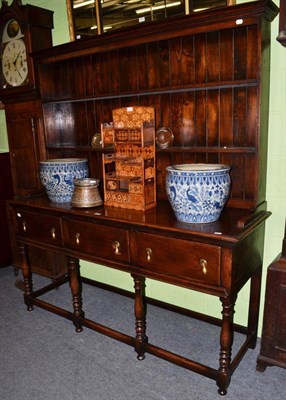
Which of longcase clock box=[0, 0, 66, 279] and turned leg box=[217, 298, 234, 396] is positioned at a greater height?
longcase clock box=[0, 0, 66, 279]

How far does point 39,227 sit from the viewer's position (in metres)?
2.53

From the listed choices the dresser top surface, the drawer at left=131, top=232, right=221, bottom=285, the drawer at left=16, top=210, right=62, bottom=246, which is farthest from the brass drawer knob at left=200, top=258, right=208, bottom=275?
the drawer at left=16, top=210, right=62, bottom=246

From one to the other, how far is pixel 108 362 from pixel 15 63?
241 centimetres

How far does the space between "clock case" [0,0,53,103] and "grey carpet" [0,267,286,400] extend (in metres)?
1.81

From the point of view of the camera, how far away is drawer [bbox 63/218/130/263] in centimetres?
208

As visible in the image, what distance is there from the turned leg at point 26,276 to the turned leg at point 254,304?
1658 millimetres

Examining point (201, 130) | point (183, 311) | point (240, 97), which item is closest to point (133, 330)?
point (183, 311)

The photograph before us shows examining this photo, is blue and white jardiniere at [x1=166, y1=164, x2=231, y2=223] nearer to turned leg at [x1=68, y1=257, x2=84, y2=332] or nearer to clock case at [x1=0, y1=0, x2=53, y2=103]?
turned leg at [x1=68, y1=257, x2=84, y2=332]

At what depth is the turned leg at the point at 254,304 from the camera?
2.20 meters

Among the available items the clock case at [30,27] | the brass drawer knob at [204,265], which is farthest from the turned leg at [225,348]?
the clock case at [30,27]

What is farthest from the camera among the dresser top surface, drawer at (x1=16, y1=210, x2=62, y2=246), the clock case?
the clock case

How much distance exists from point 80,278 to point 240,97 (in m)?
2.13

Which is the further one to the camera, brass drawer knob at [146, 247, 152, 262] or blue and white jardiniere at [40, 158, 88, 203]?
blue and white jardiniere at [40, 158, 88, 203]

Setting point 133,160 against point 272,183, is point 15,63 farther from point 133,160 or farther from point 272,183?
point 272,183
